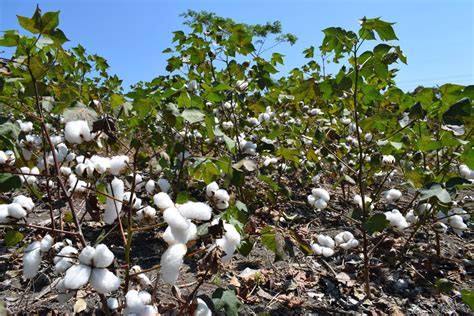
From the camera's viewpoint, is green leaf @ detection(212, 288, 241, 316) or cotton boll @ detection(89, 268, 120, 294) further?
green leaf @ detection(212, 288, 241, 316)

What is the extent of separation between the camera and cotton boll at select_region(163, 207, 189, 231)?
76 centimetres

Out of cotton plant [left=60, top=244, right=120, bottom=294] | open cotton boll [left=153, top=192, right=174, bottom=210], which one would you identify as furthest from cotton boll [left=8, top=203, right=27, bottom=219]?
open cotton boll [left=153, top=192, right=174, bottom=210]

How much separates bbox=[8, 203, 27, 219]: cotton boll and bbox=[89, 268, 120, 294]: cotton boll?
470mm

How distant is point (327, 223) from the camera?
276 centimetres

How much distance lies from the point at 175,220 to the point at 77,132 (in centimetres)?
41

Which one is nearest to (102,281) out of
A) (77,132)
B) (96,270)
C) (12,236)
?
(96,270)

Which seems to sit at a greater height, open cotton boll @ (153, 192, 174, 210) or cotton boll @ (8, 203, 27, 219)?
cotton boll @ (8, 203, 27, 219)

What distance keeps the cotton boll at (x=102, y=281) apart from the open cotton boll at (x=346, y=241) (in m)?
1.49

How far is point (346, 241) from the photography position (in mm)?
2084

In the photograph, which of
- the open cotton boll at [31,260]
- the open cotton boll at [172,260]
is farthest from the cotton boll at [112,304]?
the open cotton boll at [172,260]

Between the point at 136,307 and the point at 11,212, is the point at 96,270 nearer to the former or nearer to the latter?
the point at 136,307

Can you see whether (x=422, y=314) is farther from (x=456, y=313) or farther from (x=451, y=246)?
(x=451, y=246)

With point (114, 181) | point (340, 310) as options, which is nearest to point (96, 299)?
point (114, 181)

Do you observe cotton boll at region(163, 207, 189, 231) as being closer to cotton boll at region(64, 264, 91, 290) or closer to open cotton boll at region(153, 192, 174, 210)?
open cotton boll at region(153, 192, 174, 210)
